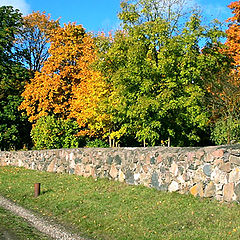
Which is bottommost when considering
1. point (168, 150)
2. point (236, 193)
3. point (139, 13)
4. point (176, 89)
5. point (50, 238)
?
point (50, 238)

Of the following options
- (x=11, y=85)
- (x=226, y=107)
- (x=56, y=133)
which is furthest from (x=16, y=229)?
(x=11, y=85)

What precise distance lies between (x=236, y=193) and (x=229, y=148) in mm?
1166

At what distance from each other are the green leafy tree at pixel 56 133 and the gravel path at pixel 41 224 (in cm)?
1342

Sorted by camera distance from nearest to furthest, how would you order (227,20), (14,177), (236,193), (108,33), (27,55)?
→ (236,193)
(14,177)
(227,20)
(108,33)
(27,55)

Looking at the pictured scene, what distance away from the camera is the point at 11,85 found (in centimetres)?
3134

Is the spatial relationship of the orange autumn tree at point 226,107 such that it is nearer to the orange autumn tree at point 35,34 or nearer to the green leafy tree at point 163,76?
the green leafy tree at point 163,76

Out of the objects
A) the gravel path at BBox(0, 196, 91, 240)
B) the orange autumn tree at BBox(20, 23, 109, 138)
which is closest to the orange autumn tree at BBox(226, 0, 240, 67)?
the orange autumn tree at BBox(20, 23, 109, 138)

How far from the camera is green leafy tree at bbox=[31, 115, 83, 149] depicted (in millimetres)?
25188

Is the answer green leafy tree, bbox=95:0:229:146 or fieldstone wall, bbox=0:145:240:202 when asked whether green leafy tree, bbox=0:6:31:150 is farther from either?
fieldstone wall, bbox=0:145:240:202

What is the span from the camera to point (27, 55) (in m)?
34.1

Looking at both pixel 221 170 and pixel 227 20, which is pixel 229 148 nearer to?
pixel 221 170

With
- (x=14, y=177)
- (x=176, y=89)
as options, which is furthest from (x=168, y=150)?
(x=14, y=177)

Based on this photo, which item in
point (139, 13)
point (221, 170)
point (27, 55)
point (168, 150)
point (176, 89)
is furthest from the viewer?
point (27, 55)

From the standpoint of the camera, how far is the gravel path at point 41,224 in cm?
796
